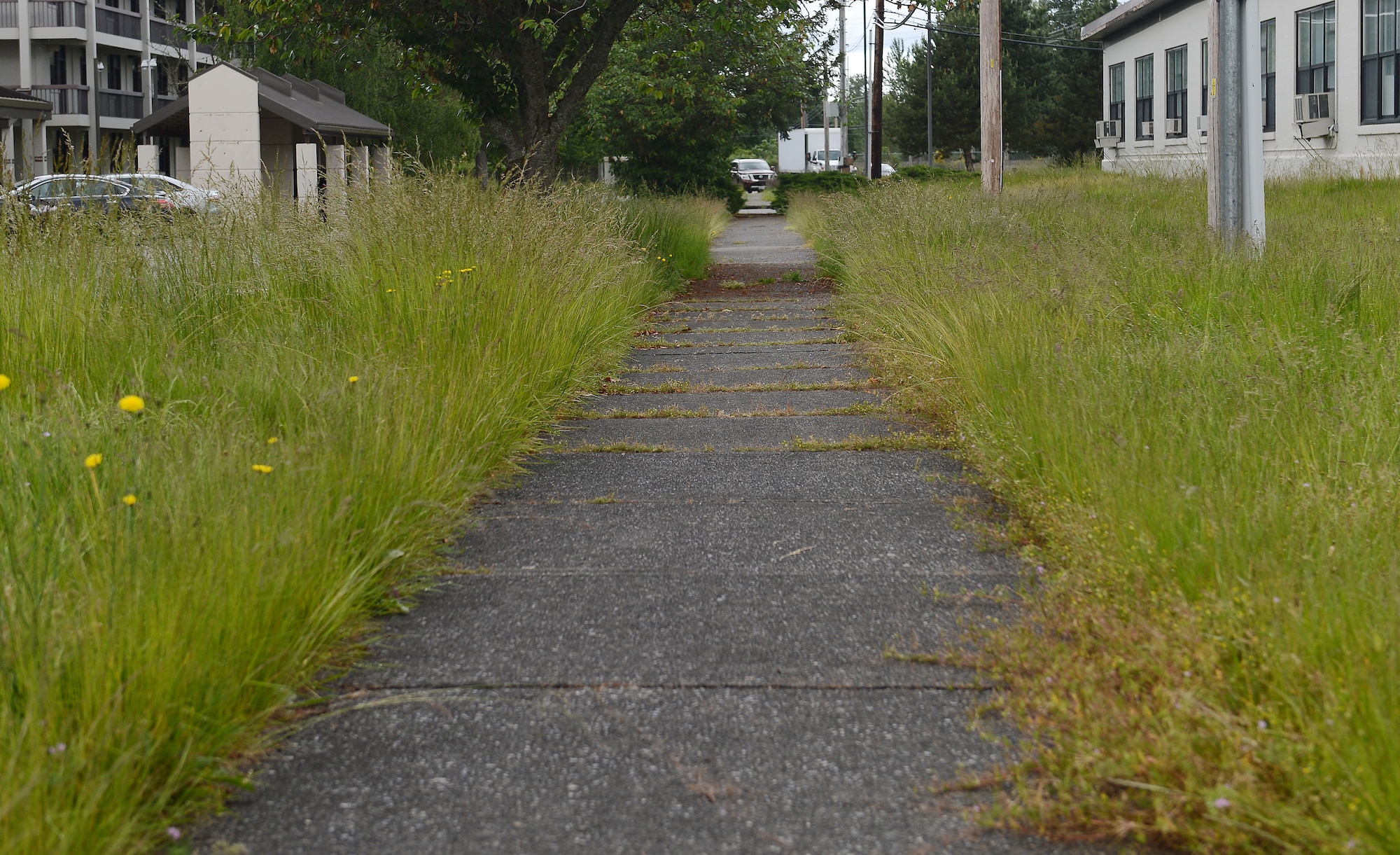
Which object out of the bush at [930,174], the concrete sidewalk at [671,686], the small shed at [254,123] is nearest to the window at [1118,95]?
the bush at [930,174]

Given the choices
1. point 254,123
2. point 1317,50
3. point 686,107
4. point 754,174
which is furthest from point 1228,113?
point 754,174

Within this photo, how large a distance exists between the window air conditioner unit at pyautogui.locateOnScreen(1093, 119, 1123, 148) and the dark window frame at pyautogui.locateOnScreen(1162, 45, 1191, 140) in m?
5.21

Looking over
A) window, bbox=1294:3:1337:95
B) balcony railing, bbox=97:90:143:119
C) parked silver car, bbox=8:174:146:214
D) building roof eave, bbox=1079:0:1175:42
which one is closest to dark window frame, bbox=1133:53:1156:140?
building roof eave, bbox=1079:0:1175:42

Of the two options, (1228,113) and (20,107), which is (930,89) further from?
(1228,113)

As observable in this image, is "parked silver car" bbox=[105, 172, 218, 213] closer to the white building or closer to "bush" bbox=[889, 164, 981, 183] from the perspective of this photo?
the white building

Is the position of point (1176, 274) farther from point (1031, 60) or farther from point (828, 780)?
point (1031, 60)

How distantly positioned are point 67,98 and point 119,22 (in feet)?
13.1

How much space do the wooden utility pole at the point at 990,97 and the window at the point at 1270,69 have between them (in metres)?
10.6

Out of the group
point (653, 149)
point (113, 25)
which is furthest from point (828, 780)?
point (113, 25)

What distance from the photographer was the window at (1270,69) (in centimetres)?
2683

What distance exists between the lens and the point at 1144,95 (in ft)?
119

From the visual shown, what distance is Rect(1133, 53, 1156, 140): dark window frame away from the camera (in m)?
35.1

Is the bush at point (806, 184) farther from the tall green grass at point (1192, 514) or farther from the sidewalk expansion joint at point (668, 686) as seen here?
the sidewalk expansion joint at point (668, 686)

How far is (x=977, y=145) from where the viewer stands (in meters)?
64.2
